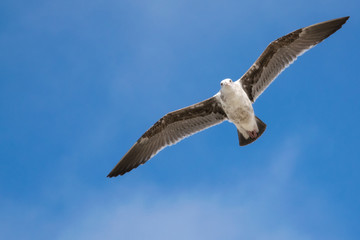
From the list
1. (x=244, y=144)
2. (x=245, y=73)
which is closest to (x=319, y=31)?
(x=245, y=73)

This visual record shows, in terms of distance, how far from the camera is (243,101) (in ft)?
43.6

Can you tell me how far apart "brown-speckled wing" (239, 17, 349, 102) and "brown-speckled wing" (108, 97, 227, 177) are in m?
1.08

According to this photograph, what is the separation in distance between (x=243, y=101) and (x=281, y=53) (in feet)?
5.58

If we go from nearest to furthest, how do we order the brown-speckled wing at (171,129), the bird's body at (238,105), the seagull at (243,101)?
the bird's body at (238,105)
the seagull at (243,101)
the brown-speckled wing at (171,129)

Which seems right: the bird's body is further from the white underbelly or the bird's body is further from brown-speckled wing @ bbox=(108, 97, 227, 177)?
brown-speckled wing @ bbox=(108, 97, 227, 177)

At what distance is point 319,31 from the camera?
13812 millimetres

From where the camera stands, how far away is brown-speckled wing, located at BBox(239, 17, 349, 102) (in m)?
13.7

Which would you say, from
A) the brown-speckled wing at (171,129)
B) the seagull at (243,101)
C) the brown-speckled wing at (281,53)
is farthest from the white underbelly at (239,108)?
the brown-speckled wing at (281,53)

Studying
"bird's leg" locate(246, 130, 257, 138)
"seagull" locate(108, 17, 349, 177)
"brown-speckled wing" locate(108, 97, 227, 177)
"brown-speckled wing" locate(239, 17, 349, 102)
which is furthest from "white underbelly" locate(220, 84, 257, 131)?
"brown-speckled wing" locate(239, 17, 349, 102)

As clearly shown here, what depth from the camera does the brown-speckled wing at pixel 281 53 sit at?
538 inches

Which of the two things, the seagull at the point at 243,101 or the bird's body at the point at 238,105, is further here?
the seagull at the point at 243,101

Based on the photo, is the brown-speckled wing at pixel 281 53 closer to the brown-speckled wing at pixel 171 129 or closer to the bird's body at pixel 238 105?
the bird's body at pixel 238 105

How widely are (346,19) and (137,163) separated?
22.5ft

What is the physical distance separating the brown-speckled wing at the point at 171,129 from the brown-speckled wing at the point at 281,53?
1.08 meters
